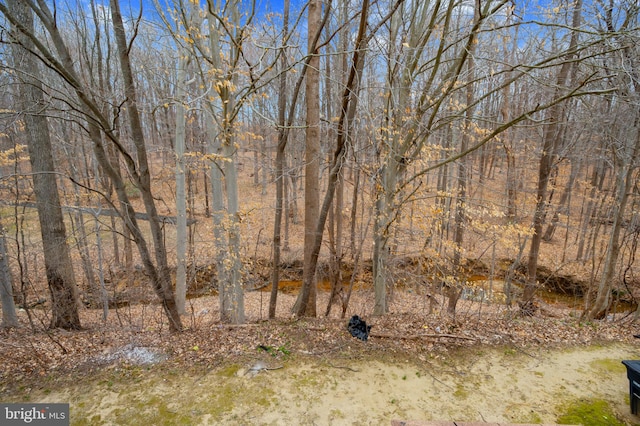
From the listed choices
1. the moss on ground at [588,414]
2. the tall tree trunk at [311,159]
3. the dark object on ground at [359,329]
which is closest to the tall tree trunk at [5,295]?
the tall tree trunk at [311,159]

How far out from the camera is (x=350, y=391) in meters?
2.92

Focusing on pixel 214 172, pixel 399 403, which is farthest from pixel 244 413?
pixel 214 172

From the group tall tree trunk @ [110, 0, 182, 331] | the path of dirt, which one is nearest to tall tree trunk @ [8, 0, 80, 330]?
tall tree trunk @ [110, 0, 182, 331]

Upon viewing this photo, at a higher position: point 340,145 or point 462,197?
point 340,145

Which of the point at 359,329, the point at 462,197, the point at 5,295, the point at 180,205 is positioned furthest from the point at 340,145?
the point at 5,295

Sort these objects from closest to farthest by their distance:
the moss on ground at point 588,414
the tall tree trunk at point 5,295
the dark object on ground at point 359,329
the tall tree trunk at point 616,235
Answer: the moss on ground at point 588,414 → the dark object on ground at point 359,329 → the tall tree trunk at point 5,295 → the tall tree trunk at point 616,235

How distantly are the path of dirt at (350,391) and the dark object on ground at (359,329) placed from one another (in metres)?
0.37

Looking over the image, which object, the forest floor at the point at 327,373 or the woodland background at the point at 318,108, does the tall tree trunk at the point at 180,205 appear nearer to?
the woodland background at the point at 318,108

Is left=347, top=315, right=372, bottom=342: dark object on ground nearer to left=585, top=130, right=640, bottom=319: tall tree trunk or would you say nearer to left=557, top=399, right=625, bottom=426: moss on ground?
left=557, top=399, right=625, bottom=426: moss on ground

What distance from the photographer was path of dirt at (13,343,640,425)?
2.64 meters

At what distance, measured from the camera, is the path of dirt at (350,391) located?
2639 mm

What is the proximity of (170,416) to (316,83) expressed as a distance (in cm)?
461

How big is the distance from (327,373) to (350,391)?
329 millimetres

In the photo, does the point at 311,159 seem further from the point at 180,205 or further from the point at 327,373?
the point at 180,205
